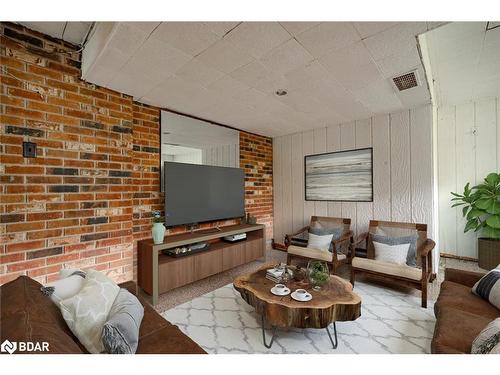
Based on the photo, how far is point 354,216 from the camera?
3650 millimetres

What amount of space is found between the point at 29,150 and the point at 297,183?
12.1ft

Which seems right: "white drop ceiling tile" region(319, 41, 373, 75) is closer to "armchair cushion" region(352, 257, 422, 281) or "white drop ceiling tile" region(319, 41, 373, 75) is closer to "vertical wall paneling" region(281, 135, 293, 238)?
"armchair cushion" region(352, 257, 422, 281)

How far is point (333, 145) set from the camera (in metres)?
3.86

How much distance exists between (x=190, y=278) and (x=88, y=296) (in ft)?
5.32

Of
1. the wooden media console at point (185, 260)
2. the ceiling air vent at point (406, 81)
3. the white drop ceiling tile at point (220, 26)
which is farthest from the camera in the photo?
the wooden media console at point (185, 260)

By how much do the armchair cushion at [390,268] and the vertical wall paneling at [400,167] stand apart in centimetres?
99

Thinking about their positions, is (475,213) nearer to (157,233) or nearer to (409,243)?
(409,243)

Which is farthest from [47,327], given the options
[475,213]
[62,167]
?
[475,213]

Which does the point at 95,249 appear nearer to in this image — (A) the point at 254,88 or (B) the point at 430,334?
(A) the point at 254,88

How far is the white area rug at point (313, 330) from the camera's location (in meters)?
1.73

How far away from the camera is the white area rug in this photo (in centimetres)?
173

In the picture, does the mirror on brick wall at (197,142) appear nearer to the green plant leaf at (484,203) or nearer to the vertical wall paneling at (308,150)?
the vertical wall paneling at (308,150)

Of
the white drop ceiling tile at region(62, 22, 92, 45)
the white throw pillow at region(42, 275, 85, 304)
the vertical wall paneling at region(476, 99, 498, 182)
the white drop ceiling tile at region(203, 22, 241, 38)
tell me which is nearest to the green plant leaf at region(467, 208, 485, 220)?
the vertical wall paneling at region(476, 99, 498, 182)

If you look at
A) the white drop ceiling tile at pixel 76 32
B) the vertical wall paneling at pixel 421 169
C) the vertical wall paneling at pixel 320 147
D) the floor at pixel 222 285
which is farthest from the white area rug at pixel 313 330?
the white drop ceiling tile at pixel 76 32
